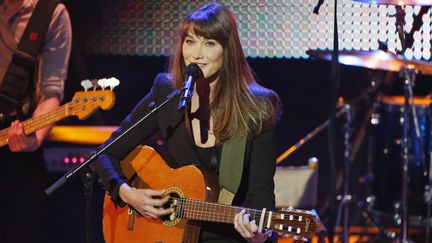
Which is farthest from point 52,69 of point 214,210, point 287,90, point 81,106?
point 287,90

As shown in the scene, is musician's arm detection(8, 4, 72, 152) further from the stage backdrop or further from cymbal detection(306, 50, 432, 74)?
cymbal detection(306, 50, 432, 74)

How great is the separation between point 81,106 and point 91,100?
7 centimetres

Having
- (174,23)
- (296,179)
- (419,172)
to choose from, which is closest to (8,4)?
(174,23)

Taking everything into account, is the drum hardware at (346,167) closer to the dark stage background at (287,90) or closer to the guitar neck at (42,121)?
the dark stage background at (287,90)

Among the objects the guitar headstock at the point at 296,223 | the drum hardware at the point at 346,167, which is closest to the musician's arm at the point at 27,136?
the guitar headstock at the point at 296,223

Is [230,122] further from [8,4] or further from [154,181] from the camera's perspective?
[8,4]

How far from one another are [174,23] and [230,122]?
2.04 metres

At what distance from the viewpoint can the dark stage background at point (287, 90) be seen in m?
6.27

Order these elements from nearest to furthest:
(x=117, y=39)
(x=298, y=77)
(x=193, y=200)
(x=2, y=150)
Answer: (x=193, y=200), (x=2, y=150), (x=117, y=39), (x=298, y=77)

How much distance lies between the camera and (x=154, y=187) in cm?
386

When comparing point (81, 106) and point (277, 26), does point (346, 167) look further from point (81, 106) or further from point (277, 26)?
point (81, 106)

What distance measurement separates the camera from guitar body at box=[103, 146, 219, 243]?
3.69 metres

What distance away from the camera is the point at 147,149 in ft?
13.0

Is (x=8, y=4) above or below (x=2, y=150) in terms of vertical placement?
above
